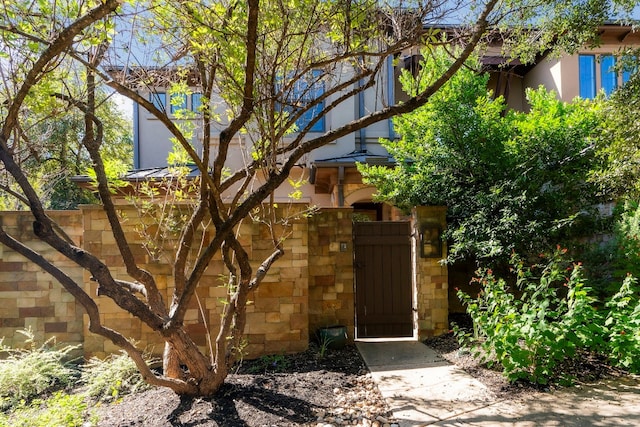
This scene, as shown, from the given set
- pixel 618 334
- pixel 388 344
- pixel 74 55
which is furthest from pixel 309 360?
pixel 74 55

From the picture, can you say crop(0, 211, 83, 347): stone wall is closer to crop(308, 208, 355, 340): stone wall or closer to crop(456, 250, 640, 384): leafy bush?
crop(308, 208, 355, 340): stone wall

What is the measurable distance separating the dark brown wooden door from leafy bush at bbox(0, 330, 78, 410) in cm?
375

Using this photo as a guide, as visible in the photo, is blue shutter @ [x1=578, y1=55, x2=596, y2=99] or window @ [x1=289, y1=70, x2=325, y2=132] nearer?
window @ [x1=289, y1=70, x2=325, y2=132]

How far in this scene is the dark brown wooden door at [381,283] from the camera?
602cm

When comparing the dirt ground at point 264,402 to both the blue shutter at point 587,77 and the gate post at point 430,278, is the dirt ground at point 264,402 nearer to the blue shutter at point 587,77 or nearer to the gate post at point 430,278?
the gate post at point 430,278

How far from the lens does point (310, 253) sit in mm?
5676

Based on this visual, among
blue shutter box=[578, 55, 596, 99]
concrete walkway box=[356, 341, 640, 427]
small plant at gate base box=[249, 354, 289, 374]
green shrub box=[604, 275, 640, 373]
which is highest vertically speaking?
blue shutter box=[578, 55, 596, 99]

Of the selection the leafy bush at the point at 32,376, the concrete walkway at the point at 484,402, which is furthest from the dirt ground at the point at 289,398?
the leafy bush at the point at 32,376

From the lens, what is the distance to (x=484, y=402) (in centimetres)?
353

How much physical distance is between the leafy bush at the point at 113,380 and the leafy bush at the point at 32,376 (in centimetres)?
37

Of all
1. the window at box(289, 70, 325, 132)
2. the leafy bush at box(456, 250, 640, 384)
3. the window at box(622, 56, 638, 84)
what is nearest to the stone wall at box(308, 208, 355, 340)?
the window at box(289, 70, 325, 132)

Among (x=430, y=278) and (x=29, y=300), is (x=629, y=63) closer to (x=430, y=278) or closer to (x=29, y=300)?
(x=430, y=278)

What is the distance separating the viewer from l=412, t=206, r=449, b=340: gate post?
227 inches

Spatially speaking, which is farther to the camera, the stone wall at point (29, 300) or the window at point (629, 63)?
the stone wall at point (29, 300)
